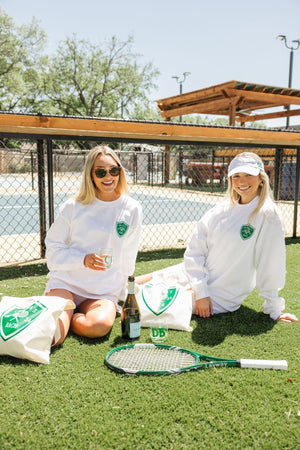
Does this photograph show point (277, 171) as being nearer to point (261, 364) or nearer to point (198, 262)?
point (198, 262)

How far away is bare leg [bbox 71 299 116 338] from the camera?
3.18 m

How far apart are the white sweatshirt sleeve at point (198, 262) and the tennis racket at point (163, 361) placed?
0.85 metres

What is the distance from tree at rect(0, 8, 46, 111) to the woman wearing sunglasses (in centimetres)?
3825

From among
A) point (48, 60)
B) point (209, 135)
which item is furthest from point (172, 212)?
point (48, 60)

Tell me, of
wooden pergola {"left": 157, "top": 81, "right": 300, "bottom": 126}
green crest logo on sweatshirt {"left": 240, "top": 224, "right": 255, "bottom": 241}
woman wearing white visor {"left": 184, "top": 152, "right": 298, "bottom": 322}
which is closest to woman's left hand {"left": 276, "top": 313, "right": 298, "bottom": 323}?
woman wearing white visor {"left": 184, "top": 152, "right": 298, "bottom": 322}

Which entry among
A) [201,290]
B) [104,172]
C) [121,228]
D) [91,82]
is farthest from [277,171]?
[91,82]

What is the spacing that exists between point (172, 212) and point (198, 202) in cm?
152

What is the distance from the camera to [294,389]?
256 centimetres

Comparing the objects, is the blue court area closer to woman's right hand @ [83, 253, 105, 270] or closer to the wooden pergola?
the wooden pergola

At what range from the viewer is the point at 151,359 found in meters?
2.75

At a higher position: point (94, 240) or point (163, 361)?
point (94, 240)

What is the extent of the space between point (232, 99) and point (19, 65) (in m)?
30.4

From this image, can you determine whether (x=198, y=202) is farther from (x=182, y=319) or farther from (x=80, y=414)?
(x=80, y=414)

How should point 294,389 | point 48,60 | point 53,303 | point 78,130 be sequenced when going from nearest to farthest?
point 294,389 → point 53,303 → point 78,130 → point 48,60
